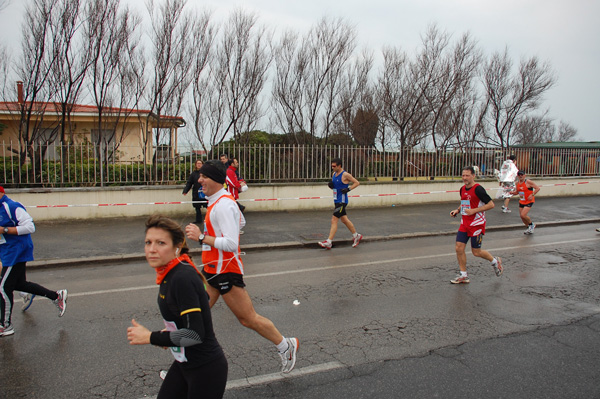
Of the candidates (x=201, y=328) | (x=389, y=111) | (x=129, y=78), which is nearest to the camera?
(x=201, y=328)

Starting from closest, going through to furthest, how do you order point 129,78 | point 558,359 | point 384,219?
point 558,359, point 384,219, point 129,78

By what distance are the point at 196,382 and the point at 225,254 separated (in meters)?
1.31

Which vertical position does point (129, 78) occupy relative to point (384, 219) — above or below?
above

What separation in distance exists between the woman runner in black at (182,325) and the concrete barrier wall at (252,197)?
10.9 metres

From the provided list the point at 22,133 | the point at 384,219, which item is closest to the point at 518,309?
the point at 384,219

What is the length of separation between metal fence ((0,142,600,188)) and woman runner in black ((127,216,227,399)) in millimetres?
11511

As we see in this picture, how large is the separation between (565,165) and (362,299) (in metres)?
18.2

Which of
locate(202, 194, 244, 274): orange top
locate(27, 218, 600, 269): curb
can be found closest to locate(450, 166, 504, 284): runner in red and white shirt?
locate(27, 218, 600, 269): curb

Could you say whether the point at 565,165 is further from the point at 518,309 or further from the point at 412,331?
the point at 412,331

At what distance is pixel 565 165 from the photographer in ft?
65.0

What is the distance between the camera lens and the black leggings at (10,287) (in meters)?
4.67

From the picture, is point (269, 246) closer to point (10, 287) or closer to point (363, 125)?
point (10, 287)

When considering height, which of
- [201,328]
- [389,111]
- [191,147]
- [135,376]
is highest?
[389,111]

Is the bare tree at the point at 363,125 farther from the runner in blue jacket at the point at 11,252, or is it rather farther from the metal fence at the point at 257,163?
the runner in blue jacket at the point at 11,252
